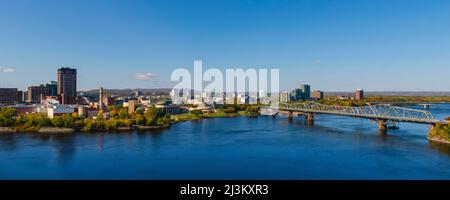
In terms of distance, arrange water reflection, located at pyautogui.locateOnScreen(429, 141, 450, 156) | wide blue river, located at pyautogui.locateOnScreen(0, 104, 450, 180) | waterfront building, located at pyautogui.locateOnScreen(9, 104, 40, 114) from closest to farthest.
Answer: wide blue river, located at pyautogui.locateOnScreen(0, 104, 450, 180), water reflection, located at pyautogui.locateOnScreen(429, 141, 450, 156), waterfront building, located at pyautogui.locateOnScreen(9, 104, 40, 114)

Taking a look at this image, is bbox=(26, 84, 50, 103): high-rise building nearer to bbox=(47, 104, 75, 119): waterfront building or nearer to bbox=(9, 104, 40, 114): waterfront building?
bbox=(9, 104, 40, 114): waterfront building

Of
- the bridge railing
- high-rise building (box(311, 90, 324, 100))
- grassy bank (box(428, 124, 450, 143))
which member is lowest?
grassy bank (box(428, 124, 450, 143))

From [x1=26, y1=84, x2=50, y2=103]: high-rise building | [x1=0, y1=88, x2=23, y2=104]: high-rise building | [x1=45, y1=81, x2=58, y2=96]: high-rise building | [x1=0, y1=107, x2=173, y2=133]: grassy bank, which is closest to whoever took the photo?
[x1=0, y1=107, x2=173, y2=133]: grassy bank

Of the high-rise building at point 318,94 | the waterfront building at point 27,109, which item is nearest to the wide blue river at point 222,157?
the waterfront building at point 27,109

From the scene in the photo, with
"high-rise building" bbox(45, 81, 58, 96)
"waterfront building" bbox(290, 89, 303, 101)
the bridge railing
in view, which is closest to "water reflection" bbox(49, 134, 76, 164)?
the bridge railing

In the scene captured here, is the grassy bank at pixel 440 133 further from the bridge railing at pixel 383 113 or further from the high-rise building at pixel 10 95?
the high-rise building at pixel 10 95

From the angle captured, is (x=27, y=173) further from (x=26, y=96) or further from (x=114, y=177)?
(x=26, y=96)

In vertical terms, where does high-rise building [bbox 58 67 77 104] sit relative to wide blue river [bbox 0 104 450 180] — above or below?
above

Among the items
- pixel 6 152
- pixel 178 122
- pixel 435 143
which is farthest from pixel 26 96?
pixel 435 143
